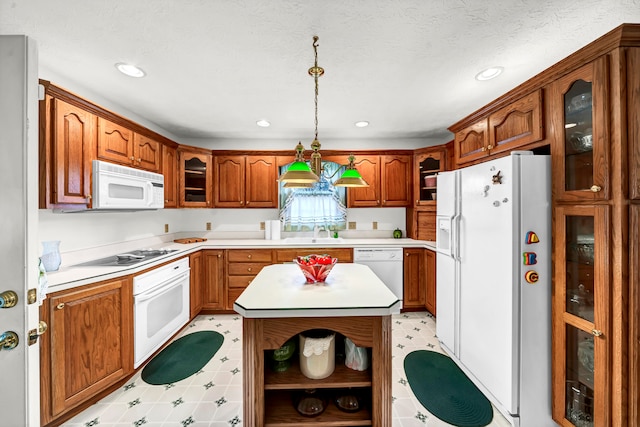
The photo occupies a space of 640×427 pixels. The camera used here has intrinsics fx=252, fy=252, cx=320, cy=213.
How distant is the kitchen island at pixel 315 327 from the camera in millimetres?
1222

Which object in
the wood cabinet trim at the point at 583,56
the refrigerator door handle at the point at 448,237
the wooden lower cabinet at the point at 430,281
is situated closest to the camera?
the wood cabinet trim at the point at 583,56

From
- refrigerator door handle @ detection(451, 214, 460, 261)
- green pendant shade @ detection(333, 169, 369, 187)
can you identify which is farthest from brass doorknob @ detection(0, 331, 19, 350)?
refrigerator door handle @ detection(451, 214, 460, 261)

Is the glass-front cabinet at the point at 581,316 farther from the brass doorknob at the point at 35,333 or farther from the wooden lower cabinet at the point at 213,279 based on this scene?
the wooden lower cabinet at the point at 213,279

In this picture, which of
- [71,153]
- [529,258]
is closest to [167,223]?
[71,153]

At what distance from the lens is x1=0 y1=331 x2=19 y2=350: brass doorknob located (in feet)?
2.50

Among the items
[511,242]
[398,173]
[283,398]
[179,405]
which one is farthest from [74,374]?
[398,173]

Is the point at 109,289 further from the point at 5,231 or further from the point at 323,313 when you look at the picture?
the point at 323,313

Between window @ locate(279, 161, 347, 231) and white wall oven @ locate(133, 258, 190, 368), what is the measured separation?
1489 millimetres

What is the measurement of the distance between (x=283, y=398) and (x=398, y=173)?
116 inches

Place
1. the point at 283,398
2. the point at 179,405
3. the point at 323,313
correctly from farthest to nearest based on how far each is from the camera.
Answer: the point at 179,405 < the point at 283,398 < the point at 323,313

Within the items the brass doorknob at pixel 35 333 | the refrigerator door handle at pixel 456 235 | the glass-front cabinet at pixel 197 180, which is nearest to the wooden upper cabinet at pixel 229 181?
the glass-front cabinet at pixel 197 180

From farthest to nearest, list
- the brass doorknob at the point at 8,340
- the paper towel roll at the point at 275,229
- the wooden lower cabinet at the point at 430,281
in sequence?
1. the paper towel roll at the point at 275,229
2. the wooden lower cabinet at the point at 430,281
3. the brass doorknob at the point at 8,340

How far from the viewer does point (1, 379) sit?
0.78m

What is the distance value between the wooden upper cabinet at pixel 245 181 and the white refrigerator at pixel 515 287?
8.22 ft
